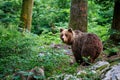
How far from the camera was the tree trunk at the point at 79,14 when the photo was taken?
12.8m

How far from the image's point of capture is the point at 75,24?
1300cm

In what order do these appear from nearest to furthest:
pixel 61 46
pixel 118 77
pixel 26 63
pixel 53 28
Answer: pixel 118 77
pixel 26 63
pixel 61 46
pixel 53 28

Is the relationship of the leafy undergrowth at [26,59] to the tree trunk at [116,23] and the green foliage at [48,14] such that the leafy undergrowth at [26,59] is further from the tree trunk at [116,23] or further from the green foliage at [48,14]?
the green foliage at [48,14]

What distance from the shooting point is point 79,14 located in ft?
42.2

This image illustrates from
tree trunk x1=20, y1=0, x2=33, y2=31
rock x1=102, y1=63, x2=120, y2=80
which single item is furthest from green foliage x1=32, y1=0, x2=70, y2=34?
rock x1=102, y1=63, x2=120, y2=80

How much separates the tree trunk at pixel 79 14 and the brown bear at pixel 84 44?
107 inches

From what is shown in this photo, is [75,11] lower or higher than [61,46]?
higher

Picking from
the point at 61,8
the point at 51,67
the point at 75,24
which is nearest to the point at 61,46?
the point at 75,24

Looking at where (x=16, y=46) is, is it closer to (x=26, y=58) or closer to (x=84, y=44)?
(x=26, y=58)

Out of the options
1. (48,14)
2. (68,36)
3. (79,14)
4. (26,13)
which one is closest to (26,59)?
(68,36)

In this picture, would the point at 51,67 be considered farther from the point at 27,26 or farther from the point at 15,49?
the point at 27,26

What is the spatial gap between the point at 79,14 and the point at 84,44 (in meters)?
3.59

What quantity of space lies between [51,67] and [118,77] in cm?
260


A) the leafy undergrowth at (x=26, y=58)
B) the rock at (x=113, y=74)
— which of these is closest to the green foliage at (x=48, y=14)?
the leafy undergrowth at (x=26, y=58)
